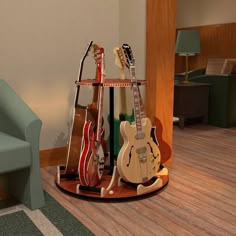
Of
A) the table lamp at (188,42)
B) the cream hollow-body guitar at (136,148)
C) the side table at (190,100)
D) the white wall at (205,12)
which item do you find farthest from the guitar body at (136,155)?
the white wall at (205,12)

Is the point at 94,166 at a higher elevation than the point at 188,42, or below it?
below

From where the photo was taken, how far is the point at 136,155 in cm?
227

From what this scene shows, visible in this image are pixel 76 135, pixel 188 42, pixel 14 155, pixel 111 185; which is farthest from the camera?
pixel 188 42

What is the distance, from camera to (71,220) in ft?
6.44

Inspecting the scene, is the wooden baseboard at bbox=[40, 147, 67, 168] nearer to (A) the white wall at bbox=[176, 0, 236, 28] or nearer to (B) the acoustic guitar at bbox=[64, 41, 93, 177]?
(B) the acoustic guitar at bbox=[64, 41, 93, 177]

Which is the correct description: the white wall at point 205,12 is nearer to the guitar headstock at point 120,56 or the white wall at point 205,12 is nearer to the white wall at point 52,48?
the white wall at point 52,48

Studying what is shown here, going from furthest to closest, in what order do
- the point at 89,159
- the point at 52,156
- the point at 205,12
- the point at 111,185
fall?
the point at 205,12 < the point at 52,156 < the point at 111,185 < the point at 89,159

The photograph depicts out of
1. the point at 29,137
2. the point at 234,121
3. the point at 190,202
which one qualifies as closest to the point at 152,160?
the point at 190,202

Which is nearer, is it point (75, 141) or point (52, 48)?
point (75, 141)

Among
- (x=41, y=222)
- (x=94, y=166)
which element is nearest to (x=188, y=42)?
(x=94, y=166)

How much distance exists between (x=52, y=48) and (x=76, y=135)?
0.78m

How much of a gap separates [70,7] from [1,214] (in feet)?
5.56

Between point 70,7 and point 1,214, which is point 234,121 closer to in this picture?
point 70,7

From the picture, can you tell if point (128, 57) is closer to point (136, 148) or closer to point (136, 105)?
point (136, 105)
